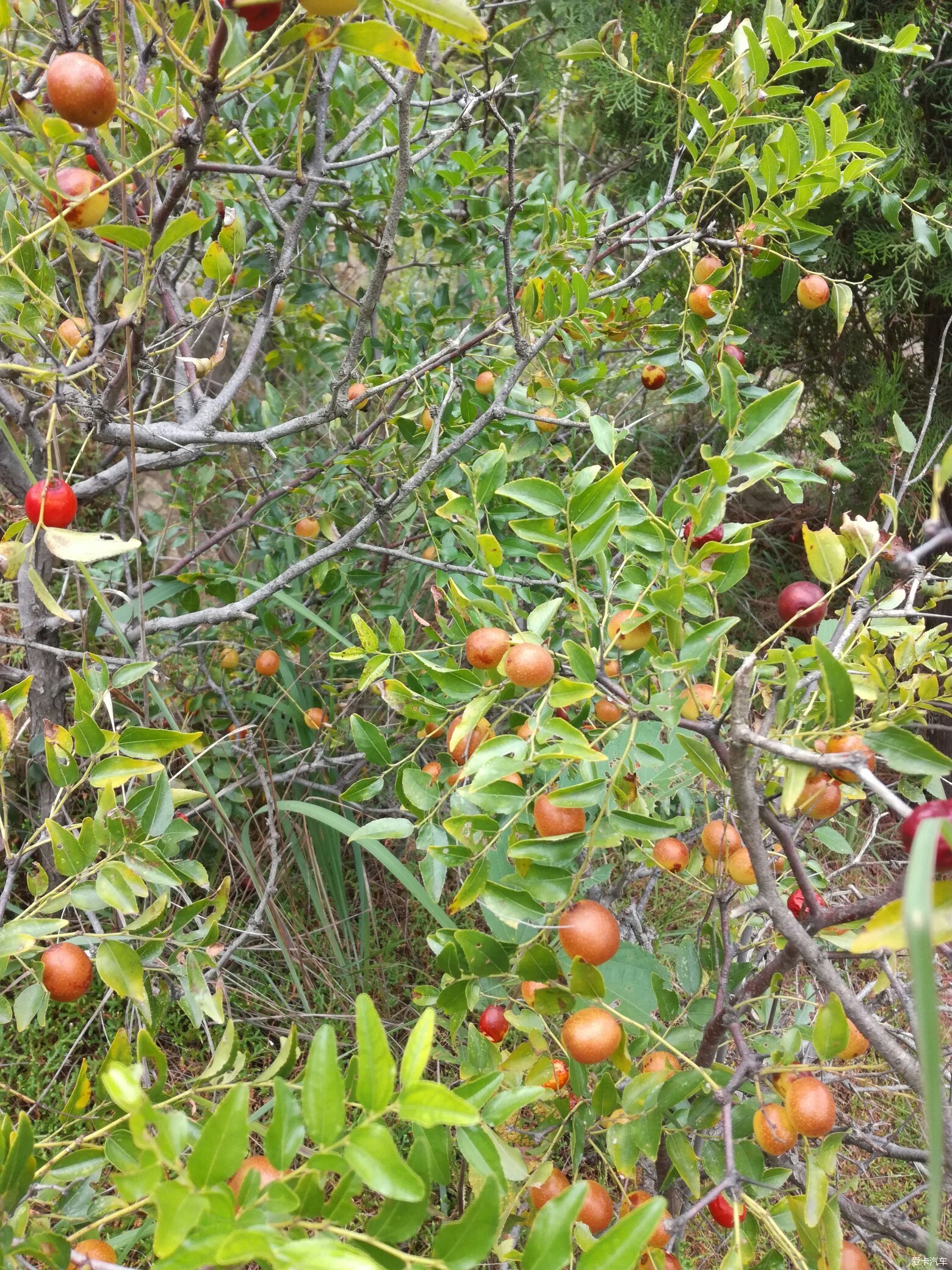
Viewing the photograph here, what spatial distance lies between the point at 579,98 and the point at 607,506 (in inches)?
118

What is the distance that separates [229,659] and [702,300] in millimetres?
1072

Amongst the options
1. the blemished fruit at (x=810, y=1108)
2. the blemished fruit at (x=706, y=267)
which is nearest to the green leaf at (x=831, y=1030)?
the blemished fruit at (x=810, y=1108)

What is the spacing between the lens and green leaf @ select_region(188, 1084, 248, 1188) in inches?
16.2

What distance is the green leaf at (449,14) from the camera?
1.51 ft

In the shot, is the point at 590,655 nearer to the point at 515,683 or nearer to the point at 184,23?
the point at 515,683

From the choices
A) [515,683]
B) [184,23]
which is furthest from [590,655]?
[184,23]

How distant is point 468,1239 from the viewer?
0.44 meters

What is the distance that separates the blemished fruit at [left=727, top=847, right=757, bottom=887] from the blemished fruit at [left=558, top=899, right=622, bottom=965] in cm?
16

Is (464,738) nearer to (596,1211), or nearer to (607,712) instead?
(607,712)

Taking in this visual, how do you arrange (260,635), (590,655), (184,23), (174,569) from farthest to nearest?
(260,635) < (174,569) < (184,23) < (590,655)

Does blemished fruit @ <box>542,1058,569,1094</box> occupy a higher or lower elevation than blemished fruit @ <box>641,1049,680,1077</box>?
lower

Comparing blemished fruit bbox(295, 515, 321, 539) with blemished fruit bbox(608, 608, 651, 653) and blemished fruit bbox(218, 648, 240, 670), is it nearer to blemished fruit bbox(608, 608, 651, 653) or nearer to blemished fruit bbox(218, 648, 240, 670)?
blemished fruit bbox(218, 648, 240, 670)

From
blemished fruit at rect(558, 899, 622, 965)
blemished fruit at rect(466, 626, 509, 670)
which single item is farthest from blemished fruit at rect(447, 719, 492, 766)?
blemished fruit at rect(558, 899, 622, 965)

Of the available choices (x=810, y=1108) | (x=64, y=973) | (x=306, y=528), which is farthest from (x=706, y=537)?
(x=306, y=528)
